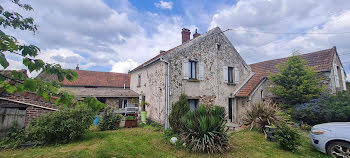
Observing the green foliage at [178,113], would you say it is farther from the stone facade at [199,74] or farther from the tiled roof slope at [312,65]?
the tiled roof slope at [312,65]

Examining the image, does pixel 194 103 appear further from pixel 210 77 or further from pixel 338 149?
pixel 338 149

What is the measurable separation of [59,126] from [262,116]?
1008 cm

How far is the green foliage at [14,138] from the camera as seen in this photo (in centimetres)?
614

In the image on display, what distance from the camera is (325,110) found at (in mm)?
8273

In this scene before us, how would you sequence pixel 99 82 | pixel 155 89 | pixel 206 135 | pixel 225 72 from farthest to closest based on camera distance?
pixel 99 82 → pixel 225 72 → pixel 155 89 → pixel 206 135

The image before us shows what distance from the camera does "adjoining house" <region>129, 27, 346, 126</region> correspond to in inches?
382

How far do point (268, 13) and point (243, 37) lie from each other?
2.93m

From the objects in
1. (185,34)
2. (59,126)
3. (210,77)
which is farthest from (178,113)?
(185,34)

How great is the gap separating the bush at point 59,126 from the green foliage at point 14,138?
0.35 metres

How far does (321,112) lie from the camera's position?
8.38m

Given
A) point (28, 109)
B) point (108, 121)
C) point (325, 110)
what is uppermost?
point (28, 109)

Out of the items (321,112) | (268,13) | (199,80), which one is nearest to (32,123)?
(199,80)

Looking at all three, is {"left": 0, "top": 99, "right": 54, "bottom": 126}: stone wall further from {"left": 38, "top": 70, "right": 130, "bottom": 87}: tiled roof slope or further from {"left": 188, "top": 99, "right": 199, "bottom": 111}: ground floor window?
{"left": 38, "top": 70, "right": 130, "bottom": 87}: tiled roof slope

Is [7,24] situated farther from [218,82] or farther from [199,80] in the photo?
[218,82]
